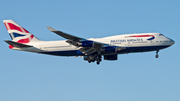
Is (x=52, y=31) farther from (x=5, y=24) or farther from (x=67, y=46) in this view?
(x=5, y=24)

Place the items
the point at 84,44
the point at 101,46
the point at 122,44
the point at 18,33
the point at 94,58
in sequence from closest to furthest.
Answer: the point at 84,44 → the point at 101,46 → the point at 122,44 → the point at 94,58 → the point at 18,33

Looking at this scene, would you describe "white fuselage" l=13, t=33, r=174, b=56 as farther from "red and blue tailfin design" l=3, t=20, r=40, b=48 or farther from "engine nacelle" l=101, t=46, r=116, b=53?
"red and blue tailfin design" l=3, t=20, r=40, b=48

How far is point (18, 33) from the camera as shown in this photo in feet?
203

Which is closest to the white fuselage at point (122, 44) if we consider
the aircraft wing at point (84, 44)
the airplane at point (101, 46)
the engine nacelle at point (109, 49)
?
the airplane at point (101, 46)

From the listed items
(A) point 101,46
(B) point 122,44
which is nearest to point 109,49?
(A) point 101,46

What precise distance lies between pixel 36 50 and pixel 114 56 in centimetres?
1561

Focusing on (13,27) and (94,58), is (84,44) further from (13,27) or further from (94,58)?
(13,27)

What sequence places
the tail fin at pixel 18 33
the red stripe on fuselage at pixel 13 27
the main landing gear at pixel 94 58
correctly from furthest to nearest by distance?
the red stripe on fuselage at pixel 13 27 < the tail fin at pixel 18 33 < the main landing gear at pixel 94 58

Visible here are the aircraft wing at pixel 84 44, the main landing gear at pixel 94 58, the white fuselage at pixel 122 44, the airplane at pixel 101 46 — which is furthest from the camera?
the main landing gear at pixel 94 58

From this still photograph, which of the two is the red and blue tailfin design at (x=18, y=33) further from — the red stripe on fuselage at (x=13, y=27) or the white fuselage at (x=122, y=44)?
the white fuselage at (x=122, y=44)

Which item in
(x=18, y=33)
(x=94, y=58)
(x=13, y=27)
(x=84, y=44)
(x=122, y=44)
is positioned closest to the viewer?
(x=84, y=44)

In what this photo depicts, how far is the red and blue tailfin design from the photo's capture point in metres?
61.5

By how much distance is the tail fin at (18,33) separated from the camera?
61.5 meters

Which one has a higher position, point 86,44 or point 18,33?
point 18,33
